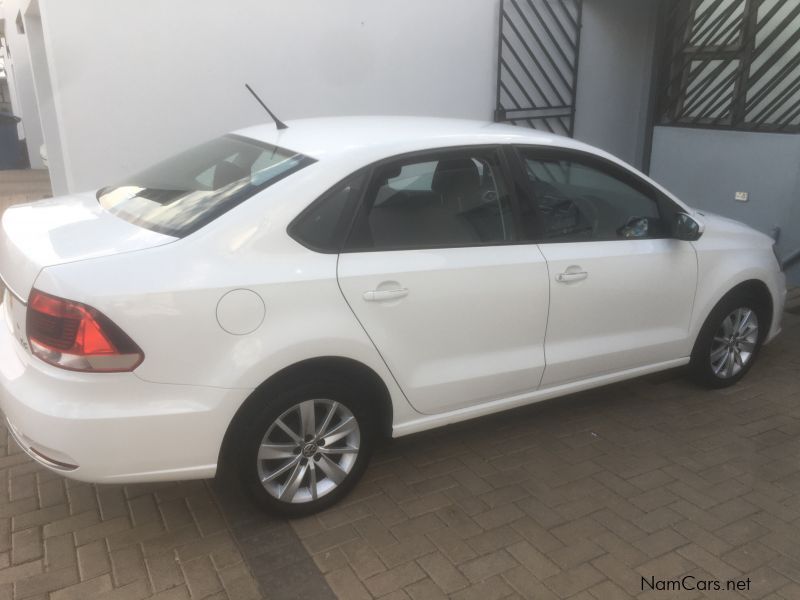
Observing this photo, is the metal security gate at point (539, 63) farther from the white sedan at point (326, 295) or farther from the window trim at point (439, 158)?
the window trim at point (439, 158)

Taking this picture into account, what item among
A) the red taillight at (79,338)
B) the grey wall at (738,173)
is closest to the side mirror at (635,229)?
the red taillight at (79,338)

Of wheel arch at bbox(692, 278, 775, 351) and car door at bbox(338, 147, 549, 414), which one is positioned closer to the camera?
car door at bbox(338, 147, 549, 414)

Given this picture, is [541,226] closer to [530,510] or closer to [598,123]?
[530,510]

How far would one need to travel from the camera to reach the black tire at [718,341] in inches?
171

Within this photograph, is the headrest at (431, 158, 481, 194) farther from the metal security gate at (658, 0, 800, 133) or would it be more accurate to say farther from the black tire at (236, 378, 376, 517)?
the metal security gate at (658, 0, 800, 133)

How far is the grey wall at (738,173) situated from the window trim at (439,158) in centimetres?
432

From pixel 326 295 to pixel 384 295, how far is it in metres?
0.27

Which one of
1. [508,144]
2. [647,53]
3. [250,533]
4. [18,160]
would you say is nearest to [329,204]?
[508,144]

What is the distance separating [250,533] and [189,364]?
2.91ft

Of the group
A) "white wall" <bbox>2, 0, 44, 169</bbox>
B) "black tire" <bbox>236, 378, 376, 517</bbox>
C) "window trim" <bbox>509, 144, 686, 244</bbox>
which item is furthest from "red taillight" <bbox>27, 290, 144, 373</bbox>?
"white wall" <bbox>2, 0, 44, 169</bbox>

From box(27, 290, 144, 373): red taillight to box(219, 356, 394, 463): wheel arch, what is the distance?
0.47 metres

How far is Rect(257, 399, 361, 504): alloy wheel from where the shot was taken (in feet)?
9.96

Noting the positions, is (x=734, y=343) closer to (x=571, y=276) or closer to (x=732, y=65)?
(x=571, y=276)

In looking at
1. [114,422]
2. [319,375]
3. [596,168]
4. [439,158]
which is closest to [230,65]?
[439,158]
